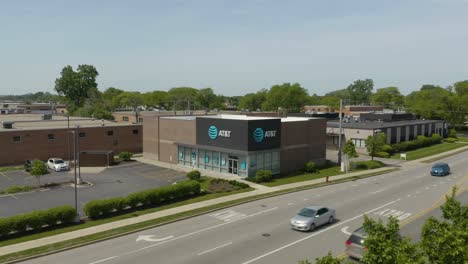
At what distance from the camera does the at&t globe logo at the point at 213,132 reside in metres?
48.1

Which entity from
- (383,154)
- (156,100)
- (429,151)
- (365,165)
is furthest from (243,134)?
(156,100)

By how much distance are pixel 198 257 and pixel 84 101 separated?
467ft

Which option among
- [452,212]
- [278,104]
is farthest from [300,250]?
[278,104]

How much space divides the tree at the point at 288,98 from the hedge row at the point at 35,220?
132 metres

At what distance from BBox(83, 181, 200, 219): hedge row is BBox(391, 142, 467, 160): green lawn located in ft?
141

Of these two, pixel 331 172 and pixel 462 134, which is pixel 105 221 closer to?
pixel 331 172

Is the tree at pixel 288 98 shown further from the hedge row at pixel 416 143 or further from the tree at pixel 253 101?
the hedge row at pixel 416 143

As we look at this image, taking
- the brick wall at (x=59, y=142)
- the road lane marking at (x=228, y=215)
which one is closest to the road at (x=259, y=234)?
the road lane marking at (x=228, y=215)

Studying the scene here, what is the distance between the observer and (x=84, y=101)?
150750 millimetres

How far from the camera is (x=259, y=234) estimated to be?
25.5 metres

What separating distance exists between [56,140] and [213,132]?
28337 millimetres

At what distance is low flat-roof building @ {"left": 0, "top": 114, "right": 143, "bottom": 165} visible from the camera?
184 feet

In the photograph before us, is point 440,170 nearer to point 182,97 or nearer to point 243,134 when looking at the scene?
point 243,134

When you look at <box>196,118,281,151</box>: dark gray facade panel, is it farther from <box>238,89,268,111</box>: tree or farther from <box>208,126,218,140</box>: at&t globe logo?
<box>238,89,268,111</box>: tree
